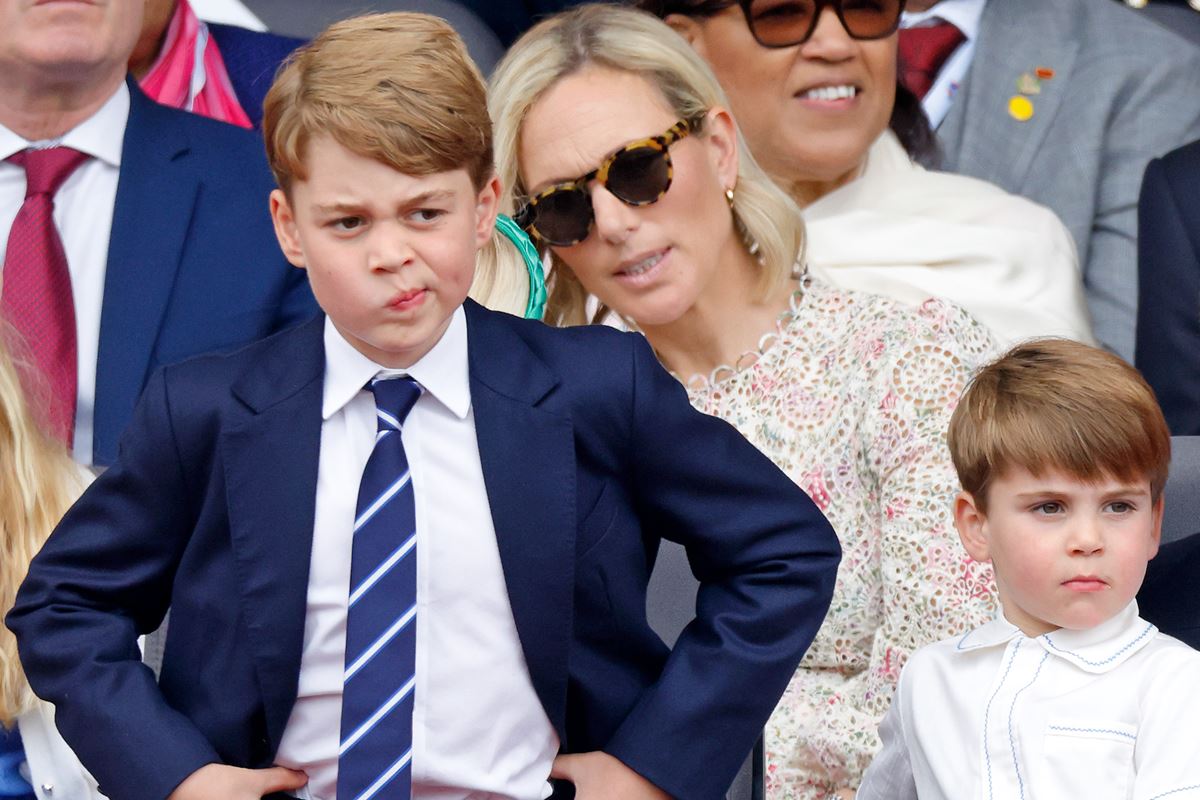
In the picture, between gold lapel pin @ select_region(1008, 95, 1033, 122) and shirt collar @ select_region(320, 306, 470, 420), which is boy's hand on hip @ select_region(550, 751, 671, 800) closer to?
shirt collar @ select_region(320, 306, 470, 420)

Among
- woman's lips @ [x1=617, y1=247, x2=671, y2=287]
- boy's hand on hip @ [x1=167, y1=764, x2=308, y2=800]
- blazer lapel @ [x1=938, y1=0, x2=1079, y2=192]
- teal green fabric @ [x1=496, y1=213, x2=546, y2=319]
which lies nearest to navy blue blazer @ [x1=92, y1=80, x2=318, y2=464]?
teal green fabric @ [x1=496, y1=213, x2=546, y2=319]

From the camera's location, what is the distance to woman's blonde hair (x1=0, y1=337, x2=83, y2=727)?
1.94 metres

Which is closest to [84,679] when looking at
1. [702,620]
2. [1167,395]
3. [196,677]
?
[196,677]

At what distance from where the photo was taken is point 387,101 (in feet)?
4.90

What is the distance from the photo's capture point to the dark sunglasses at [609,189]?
2250mm

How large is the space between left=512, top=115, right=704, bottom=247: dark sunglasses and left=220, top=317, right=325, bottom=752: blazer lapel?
0.73 meters

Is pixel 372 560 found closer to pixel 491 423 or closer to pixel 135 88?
pixel 491 423

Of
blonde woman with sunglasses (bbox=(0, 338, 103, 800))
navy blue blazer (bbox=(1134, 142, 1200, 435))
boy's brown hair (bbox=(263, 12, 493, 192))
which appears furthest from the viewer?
navy blue blazer (bbox=(1134, 142, 1200, 435))

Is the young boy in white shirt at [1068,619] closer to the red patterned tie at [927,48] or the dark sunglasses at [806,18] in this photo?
the dark sunglasses at [806,18]

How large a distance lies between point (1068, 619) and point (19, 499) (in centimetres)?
105

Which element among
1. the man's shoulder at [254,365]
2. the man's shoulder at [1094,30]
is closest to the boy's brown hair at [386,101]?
the man's shoulder at [254,365]

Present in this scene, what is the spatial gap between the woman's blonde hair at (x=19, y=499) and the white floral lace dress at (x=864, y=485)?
2.54ft

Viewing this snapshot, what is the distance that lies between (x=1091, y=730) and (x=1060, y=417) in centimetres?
26

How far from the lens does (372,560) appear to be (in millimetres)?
1544
